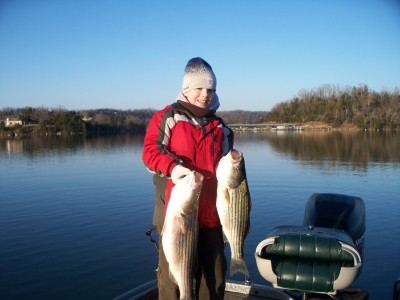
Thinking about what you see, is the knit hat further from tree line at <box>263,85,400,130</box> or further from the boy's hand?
tree line at <box>263,85,400,130</box>

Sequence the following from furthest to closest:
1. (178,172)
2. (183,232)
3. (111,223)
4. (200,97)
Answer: (111,223) → (200,97) → (183,232) → (178,172)

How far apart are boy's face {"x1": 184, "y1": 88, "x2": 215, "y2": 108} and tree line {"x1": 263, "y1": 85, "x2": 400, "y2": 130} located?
96799 mm

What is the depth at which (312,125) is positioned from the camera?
11281 cm

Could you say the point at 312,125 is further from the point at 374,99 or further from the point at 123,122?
the point at 123,122

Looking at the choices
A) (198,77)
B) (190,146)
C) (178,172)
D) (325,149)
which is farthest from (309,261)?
(325,149)

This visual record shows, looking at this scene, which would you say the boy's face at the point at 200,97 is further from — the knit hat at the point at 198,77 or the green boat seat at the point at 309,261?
the green boat seat at the point at 309,261

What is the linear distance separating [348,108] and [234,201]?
108 meters

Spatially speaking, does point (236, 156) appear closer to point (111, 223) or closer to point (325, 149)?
point (111, 223)

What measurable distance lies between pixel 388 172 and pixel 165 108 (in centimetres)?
2415

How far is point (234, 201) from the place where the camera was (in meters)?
3.49

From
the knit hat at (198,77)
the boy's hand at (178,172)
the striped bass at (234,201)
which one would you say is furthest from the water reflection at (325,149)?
the boy's hand at (178,172)

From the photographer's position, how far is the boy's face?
12.1 feet

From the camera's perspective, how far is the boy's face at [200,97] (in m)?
3.69

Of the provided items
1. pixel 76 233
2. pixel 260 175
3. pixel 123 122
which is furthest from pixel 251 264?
pixel 123 122
